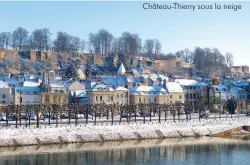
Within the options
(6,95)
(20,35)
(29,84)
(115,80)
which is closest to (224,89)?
(115,80)

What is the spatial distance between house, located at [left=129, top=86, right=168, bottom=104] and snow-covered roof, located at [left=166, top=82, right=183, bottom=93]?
1917 mm

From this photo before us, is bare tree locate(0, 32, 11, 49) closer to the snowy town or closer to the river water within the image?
the snowy town

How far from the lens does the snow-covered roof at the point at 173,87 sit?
10469cm

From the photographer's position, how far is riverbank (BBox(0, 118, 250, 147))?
2301 inches

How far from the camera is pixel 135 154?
53812 mm

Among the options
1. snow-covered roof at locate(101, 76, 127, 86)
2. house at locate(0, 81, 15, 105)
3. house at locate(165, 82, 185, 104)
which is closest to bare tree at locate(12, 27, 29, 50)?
snow-covered roof at locate(101, 76, 127, 86)

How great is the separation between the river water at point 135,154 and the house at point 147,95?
35511mm

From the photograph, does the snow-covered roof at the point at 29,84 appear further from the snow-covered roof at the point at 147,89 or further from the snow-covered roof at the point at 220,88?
the snow-covered roof at the point at 220,88

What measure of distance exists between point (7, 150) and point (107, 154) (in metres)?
10.00

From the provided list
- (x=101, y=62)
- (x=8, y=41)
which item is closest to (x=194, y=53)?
(x=101, y=62)

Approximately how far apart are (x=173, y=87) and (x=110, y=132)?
42.7m

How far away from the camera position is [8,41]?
150 metres

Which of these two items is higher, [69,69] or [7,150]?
[69,69]

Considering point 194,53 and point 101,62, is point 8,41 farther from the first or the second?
point 194,53
